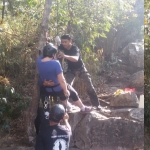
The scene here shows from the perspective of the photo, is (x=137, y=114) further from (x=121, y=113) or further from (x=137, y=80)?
(x=137, y=80)

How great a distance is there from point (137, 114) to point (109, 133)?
62 cm

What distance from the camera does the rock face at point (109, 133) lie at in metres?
4.65

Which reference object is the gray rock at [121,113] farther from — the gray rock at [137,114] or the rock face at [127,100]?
the rock face at [127,100]

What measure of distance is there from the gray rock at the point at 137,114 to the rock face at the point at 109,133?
142 mm

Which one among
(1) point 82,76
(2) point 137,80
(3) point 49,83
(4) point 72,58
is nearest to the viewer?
(3) point 49,83

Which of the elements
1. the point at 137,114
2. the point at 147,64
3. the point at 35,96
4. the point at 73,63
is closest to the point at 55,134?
the point at 35,96

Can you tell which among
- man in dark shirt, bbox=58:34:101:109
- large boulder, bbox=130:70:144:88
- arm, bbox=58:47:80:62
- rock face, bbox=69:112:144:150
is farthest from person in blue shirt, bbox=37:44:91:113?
large boulder, bbox=130:70:144:88

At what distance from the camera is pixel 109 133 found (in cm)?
466

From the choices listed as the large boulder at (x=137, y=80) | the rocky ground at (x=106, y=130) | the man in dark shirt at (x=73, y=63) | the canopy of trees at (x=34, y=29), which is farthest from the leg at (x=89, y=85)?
the large boulder at (x=137, y=80)

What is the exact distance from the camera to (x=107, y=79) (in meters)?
8.51

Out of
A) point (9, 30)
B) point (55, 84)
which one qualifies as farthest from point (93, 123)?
point (9, 30)

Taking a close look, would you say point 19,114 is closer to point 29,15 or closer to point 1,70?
point 1,70

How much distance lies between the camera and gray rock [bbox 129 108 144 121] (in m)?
4.83

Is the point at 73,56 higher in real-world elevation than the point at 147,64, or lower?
higher
